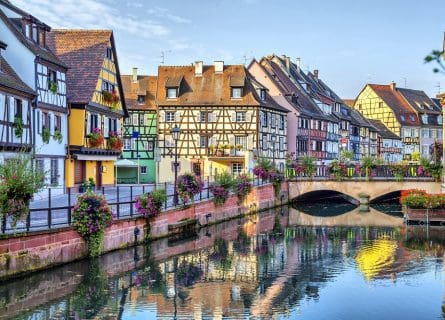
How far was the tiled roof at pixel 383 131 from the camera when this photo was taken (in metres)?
82.6

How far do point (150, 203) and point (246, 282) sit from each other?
288 inches

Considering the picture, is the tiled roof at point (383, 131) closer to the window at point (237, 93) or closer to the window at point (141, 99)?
the window at point (237, 93)

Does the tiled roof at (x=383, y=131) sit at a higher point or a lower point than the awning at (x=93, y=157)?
higher

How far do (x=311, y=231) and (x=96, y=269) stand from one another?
52.9 ft

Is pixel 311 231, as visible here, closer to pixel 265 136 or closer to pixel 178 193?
pixel 178 193

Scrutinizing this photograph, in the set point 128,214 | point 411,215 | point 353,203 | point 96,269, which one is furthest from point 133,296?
point 353,203

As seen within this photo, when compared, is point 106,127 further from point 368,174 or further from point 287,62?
point 287,62

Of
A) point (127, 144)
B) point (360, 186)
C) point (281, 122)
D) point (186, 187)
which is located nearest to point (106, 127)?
point (186, 187)

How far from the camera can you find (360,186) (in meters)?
48.8

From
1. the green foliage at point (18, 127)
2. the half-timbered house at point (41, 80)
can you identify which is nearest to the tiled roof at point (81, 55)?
the half-timbered house at point (41, 80)

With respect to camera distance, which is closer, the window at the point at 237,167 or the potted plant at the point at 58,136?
the potted plant at the point at 58,136

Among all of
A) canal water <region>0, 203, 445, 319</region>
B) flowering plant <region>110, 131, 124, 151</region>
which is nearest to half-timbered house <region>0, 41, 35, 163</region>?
canal water <region>0, 203, 445, 319</region>

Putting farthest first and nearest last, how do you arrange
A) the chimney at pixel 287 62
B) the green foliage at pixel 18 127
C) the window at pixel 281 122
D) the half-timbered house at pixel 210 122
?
the chimney at pixel 287 62, the window at pixel 281 122, the half-timbered house at pixel 210 122, the green foliage at pixel 18 127

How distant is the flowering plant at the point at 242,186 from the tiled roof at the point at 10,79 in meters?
14.0
